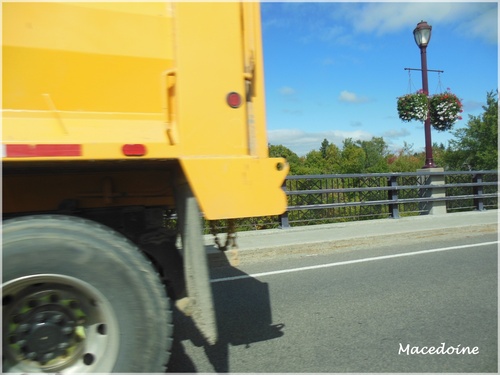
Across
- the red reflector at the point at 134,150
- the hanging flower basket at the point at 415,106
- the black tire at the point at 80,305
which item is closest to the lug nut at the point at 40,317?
the black tire at the point at 80,305

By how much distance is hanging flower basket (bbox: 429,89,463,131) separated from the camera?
1230 centimetres

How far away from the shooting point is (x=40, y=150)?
84.7 inches

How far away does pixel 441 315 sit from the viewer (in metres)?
4.30

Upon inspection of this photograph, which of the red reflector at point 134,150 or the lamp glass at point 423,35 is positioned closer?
the red reflector at point 134,150

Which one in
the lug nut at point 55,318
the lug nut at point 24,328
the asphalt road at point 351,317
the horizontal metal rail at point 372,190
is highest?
the horizontal metal rail at point 372,190

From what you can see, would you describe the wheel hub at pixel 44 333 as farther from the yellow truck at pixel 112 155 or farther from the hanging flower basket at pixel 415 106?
the hanging flower basket at pixel 415 106

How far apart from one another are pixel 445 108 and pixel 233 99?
11325 mm

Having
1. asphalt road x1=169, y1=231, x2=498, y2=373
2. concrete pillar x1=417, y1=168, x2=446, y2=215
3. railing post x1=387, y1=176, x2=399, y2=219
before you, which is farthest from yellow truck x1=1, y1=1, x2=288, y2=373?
concrete pillar x1=417, y1=168, x2=446, y2=215

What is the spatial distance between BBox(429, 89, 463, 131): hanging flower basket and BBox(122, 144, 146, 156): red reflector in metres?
11.7

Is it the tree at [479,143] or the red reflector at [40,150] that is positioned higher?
the tree at [479,143]

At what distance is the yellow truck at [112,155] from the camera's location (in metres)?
2.22

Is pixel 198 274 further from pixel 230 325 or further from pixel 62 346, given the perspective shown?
pixel 230 325

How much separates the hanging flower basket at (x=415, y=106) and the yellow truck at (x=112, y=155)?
1049cm

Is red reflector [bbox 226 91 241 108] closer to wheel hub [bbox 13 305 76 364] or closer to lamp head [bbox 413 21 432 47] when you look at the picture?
wheel hub [bbox 13 305 76 364]
